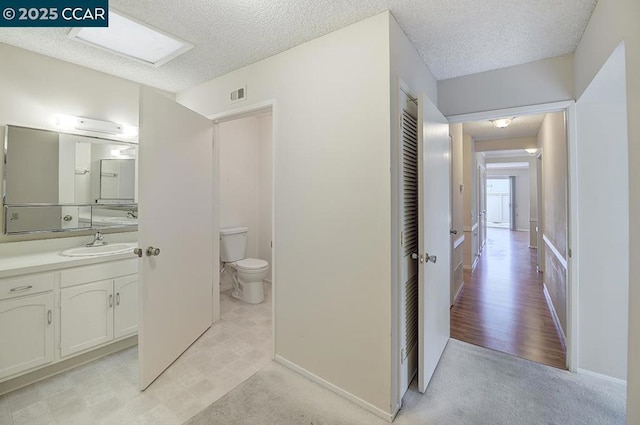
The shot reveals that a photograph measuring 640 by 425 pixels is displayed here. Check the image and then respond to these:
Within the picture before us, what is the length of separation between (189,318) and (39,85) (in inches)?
87.7

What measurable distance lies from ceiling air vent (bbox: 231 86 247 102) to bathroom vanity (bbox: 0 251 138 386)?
158 cm

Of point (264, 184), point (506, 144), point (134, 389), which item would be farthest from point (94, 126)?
point (506, 144)

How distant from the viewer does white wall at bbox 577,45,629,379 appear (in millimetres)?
1916

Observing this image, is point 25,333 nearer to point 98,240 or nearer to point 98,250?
point 98,250

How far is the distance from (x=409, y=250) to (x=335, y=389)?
3.44 ft

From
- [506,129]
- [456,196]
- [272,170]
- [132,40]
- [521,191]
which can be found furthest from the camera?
[521,191]

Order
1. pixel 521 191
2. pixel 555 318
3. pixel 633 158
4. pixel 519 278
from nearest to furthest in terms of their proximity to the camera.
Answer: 1. pixel 633 158
2. pixel 555 318
3. pixel 519 278
4. pixel 521 191

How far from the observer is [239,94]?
238 centimetres

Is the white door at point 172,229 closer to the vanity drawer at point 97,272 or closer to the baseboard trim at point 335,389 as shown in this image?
the vanity drawer at point 97,272

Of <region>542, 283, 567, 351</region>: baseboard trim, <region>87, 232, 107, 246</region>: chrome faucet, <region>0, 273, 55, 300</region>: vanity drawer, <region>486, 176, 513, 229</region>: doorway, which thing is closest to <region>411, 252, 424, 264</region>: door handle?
<region>542, 283, 567, 351</region>: baseboard trim

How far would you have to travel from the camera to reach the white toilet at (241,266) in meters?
3.28

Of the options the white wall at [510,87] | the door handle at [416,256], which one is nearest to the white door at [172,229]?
the door handle at [416,256]

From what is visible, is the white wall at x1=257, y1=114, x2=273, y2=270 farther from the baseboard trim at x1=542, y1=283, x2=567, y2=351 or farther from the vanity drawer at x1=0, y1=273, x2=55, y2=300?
the baseboard trim at x1=542, y1=283, x2=567, y2=351

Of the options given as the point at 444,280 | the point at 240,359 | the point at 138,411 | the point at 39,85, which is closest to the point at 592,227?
the point at 444,280
